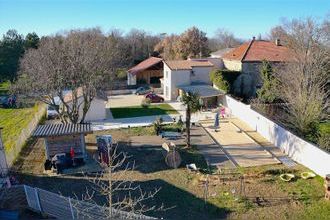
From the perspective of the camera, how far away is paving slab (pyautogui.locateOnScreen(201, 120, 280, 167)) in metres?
20.8

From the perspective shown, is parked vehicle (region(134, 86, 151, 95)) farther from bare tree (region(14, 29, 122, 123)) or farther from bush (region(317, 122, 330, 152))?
bush (region(317, 122, 330, 152))

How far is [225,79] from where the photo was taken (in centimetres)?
3747

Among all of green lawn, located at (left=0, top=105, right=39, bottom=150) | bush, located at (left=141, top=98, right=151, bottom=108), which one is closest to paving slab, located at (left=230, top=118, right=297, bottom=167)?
bush, located at (left=141, top=98, right=151, bottom=108)

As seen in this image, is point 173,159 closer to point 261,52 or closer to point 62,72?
point 62,72

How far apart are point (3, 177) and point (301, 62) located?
24678 mm

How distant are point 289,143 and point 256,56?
1961cm

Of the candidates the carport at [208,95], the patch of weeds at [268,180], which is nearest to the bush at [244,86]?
the carport at [208,95]

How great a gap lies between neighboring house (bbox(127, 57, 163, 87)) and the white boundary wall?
23.8 metres

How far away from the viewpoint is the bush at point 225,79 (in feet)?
121

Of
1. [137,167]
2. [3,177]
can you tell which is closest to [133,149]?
[137,167]

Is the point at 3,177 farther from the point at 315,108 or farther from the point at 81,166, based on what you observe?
the point at 315,108

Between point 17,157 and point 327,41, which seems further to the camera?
point 327,41

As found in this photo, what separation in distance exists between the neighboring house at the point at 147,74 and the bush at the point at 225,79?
1504cm

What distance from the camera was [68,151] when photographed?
21.5m
